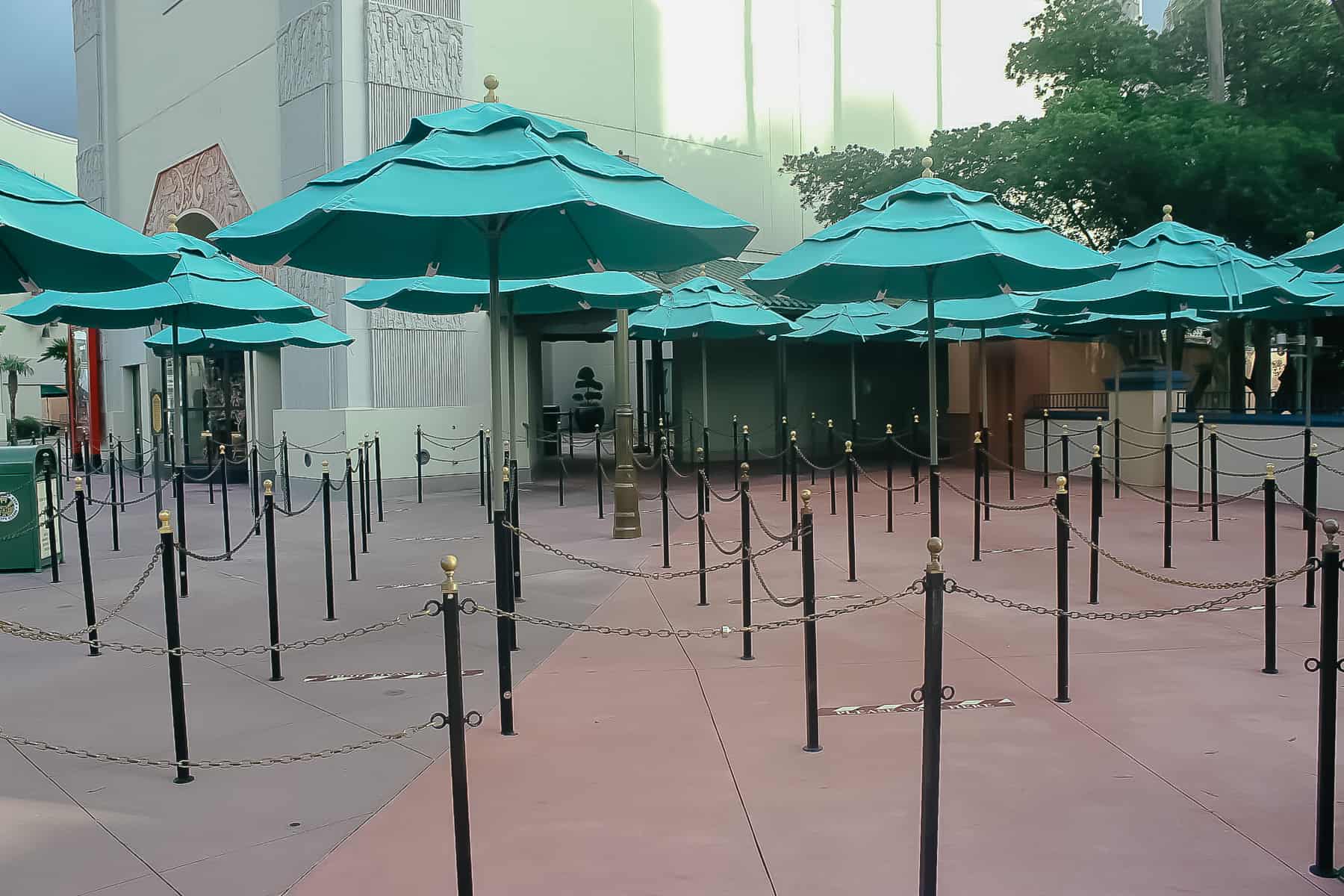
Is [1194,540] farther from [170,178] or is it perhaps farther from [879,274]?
[170,178]

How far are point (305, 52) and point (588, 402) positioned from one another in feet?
67.3

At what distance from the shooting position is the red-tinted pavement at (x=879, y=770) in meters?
3.88

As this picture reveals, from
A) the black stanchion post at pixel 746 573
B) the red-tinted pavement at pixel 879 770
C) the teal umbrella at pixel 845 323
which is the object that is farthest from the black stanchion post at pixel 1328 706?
the teal umbrella at pixel 845 323

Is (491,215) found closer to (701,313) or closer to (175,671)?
(175,671)

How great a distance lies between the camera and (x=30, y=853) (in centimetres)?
418

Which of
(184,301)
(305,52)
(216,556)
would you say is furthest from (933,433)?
(305,52)

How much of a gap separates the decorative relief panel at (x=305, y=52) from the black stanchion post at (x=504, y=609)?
1493 cm

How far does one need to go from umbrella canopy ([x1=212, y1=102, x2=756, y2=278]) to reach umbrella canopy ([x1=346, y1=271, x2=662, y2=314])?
2.20m

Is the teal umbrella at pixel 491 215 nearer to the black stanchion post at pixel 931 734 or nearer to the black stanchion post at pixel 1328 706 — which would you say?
the black stanchion post at pixel 931 734

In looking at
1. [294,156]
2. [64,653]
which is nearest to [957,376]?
[294,156]

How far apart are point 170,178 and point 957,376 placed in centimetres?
1852

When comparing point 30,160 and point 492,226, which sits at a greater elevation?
point 30,160

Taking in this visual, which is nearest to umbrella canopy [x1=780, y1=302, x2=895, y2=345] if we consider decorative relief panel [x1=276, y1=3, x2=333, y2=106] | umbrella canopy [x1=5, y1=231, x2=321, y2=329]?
decorative relief panel [x1=276, y1=3, x2=333, y2=106]

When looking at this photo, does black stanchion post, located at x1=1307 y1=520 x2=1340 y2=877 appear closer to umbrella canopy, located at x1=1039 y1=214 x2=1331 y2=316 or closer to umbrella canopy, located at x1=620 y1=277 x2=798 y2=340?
umbrella canopy, located at x1=1039 y1=214 x2=1331 y2=316
